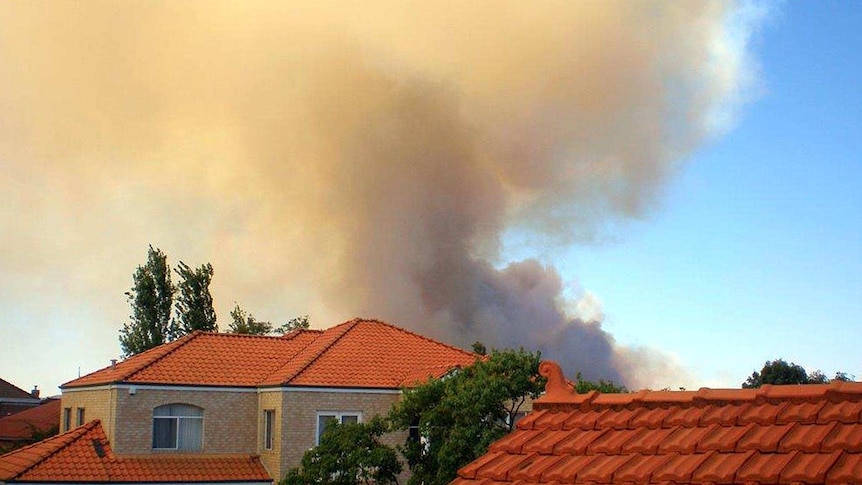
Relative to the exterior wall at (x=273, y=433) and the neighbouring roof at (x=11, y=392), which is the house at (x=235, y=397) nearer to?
the exterior wall at (x=273, y=433)

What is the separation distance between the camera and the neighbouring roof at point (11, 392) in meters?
101

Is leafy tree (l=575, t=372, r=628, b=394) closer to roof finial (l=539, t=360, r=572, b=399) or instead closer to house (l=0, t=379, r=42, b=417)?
roof finial (l=539, t=360, r=572, b=399)

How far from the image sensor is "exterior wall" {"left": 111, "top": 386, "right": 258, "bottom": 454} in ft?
124

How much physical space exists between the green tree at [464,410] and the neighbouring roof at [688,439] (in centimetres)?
1165

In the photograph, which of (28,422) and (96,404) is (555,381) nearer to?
(96,404)

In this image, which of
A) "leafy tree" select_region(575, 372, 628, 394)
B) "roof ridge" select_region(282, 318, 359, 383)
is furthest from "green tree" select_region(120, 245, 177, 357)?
"leafy tree" select_region(575, 372, 628, 394)

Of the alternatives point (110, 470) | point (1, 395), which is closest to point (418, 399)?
point (110, 470)

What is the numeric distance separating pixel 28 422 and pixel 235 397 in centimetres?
3807

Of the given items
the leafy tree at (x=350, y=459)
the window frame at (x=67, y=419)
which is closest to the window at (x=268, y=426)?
the window frame at (x=67, y=419)

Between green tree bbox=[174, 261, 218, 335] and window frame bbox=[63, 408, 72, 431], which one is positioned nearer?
window frame bbox=[63, 408, 72, 431]

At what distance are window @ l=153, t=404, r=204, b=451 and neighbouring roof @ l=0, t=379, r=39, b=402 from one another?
7034 cm

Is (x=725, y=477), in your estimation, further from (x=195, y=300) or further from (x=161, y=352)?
(x=195, y=300)

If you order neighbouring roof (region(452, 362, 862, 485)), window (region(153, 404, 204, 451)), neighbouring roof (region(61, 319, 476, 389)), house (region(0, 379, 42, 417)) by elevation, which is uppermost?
house (region(0, 379, 42, 417))

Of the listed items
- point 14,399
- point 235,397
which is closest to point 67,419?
point 235,397
